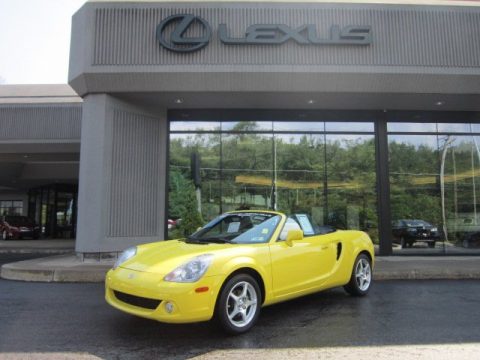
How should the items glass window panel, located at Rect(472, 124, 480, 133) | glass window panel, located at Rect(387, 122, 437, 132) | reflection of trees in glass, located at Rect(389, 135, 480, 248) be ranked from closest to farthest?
reflection of trees in glass, located at Rect(389, 135, 480, 248), glass window panel, located at Rect(387, 122, 437, 132), glass window panel, located at Rect(472, 124, 480, 133)

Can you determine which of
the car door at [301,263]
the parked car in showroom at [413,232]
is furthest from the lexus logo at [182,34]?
the parked car in showroom at [413,232]

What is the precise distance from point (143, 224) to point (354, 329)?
8.15 m

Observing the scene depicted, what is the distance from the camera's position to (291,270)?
5.12 m

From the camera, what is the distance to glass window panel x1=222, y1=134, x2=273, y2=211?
13.0m

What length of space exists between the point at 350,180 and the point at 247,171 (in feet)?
11.0

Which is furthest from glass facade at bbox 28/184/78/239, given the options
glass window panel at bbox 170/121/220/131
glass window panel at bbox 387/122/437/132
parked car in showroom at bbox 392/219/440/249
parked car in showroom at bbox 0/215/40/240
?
parked car in showroom at bbox 392/219/440/249

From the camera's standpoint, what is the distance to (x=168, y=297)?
13.3 feet

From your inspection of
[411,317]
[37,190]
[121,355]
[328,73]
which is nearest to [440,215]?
[328,73]

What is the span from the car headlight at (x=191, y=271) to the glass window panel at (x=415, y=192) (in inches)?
387

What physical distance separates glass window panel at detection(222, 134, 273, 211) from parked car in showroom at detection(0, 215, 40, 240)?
18.1 meters

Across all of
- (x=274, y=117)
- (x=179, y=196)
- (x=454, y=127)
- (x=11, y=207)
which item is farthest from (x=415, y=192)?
(x=11, y=207)

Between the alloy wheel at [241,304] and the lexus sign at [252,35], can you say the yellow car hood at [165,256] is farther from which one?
the lexus sign at [252,35]

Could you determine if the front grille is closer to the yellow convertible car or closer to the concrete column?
the yellow convertible car

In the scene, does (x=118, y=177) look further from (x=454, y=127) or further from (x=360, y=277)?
(x=454, y=127)
